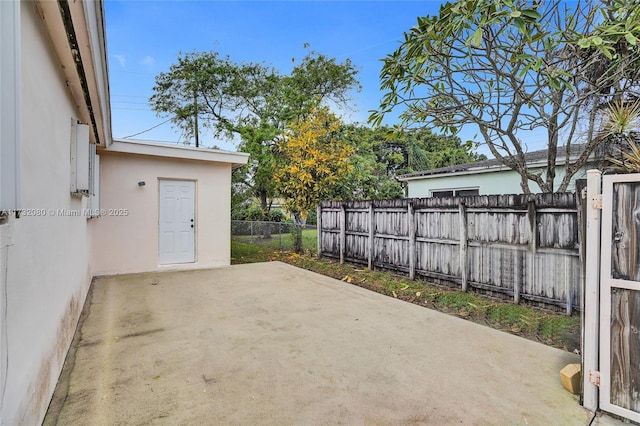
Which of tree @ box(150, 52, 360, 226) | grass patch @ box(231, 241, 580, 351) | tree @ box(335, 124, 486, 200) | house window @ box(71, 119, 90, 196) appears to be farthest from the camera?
tree @ box(150, 52, 360, 226)

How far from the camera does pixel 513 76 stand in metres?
5.16

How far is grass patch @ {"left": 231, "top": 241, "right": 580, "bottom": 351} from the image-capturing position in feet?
12.7

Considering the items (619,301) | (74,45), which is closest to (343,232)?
(619,301)

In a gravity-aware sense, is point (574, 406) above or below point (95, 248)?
below

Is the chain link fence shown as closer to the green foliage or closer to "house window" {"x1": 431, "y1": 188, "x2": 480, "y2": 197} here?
the green foliage

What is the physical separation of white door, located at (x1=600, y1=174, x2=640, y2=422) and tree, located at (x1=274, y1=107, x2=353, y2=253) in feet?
25.4

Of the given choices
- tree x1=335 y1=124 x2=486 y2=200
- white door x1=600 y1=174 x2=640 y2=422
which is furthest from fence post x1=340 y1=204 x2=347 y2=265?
white door x1=600 y1=174 x2=640 y2=422

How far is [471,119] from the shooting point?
611 centimetres

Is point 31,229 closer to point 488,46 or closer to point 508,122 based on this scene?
point 488,46

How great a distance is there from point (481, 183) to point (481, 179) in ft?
0.39

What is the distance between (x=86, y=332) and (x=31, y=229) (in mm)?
2303

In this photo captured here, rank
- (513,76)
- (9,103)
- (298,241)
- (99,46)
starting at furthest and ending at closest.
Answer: (298,241) → (513,76) → (99,46) → (9,103)

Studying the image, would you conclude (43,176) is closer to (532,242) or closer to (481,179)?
(532,242)

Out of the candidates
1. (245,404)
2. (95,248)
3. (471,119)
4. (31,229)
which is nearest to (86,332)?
(31,229)
